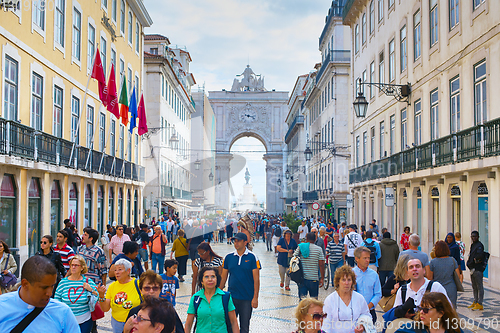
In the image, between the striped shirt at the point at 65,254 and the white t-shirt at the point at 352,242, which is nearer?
the striped shirt at the point at 65,254

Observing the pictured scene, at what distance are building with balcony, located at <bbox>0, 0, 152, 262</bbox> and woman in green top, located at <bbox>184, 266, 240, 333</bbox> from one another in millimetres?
10273

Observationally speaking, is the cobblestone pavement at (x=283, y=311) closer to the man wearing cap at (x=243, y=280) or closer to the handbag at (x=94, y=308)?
the man wearing cap at (x=243, y=280)

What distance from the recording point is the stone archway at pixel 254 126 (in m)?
84.4

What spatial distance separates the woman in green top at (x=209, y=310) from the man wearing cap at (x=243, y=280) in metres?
1.55

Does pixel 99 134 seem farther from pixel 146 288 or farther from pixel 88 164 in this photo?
pixel 146 288

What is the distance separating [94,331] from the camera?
22.7ft

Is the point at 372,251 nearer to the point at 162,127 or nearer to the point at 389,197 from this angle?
the point at 389,197

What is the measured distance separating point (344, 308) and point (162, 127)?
32.0 m

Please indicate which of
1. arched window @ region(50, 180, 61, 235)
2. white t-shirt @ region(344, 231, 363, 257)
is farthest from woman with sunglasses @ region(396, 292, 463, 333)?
arched window @ region(50, 180, 61, 235)

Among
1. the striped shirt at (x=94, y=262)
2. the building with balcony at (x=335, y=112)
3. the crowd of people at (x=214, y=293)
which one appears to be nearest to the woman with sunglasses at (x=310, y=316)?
the crowd of people at (x=214, y=293)

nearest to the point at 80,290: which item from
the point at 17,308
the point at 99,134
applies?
the point at 17,308

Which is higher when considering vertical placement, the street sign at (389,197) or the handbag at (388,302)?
the street sign at (389,197)

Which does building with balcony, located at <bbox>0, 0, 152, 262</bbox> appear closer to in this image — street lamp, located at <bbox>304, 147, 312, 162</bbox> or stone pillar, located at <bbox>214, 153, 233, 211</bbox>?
street lamp, located at <bbox>304, 147, 312, 162</bbox>

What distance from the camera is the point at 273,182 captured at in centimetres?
8775
